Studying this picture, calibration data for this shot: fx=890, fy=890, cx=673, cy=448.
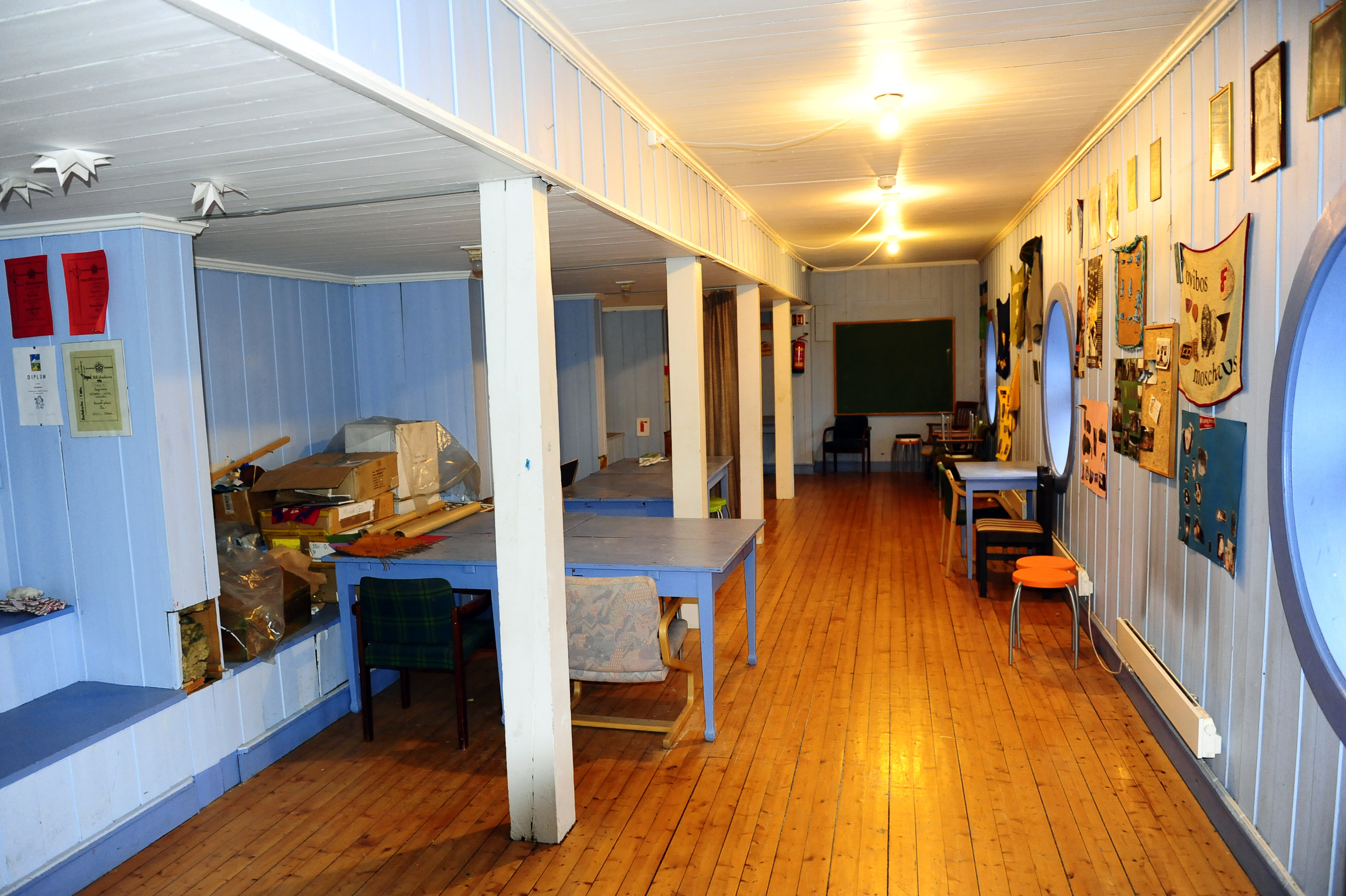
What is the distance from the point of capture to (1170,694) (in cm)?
351

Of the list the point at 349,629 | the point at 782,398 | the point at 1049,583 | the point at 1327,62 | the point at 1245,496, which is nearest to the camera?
the point at 1327,62

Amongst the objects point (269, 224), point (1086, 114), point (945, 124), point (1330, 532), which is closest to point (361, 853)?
point (269, 224)

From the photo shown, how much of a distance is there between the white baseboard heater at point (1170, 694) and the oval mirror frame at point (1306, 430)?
0.84 meters

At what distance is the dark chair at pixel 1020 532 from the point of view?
6.08 m

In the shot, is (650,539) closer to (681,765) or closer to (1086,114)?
(681,765)

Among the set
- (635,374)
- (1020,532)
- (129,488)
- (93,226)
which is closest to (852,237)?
(635,374)

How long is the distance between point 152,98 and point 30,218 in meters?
1.79

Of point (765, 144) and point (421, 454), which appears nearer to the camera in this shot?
point (765, 144)

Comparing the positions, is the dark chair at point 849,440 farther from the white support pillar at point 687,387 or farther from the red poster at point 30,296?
the red poster at point 30,296

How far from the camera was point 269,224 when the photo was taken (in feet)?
12.1

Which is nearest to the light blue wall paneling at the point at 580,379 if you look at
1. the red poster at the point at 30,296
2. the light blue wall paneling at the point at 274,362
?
the light blue wall paneling at the point at 274,362

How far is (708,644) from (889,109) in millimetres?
2508

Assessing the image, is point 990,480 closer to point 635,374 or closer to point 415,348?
point 415,348

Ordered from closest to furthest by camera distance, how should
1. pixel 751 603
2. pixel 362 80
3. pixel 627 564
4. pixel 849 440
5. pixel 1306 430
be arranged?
pixel 362 80, pixel 1306 430, pixel 627 564, pixel 751 603, pixel 849 440
